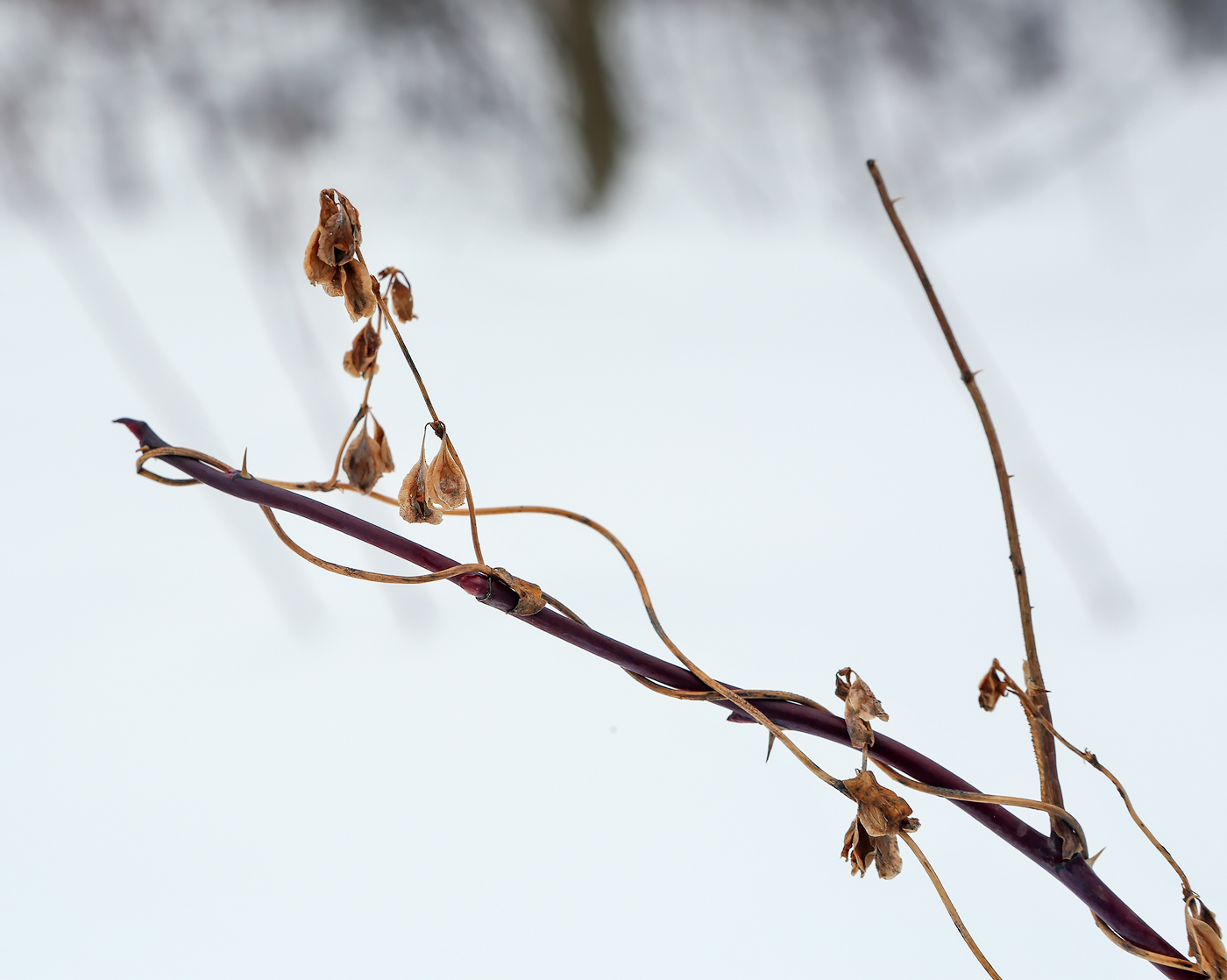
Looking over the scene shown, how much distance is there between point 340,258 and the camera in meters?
0.09

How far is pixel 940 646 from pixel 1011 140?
66 cm

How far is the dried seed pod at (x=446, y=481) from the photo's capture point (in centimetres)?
10

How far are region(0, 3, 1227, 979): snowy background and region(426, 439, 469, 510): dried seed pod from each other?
128 millimetres

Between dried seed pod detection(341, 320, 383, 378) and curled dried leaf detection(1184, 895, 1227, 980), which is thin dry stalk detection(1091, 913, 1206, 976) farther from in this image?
dried seed pod detection(341, 320, 383, 378)

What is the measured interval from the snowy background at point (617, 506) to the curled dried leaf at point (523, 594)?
120 millimetres

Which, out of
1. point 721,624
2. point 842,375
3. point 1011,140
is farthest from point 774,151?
point 721,624

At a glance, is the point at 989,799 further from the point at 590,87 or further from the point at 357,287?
the point at 590,87

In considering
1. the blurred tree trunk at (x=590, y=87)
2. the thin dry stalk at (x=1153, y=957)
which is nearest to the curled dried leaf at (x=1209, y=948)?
the thin dry stalk at (x=1153, y=957)

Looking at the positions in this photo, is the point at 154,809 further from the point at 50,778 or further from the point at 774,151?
the point at 774,151

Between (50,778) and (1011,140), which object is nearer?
(50,778)

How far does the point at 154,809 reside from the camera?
0.77 ft

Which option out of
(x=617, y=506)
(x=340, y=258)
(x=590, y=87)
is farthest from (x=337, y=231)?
(x=590, y=87)

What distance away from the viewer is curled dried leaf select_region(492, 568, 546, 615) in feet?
0.30

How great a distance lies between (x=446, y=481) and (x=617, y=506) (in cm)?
33
